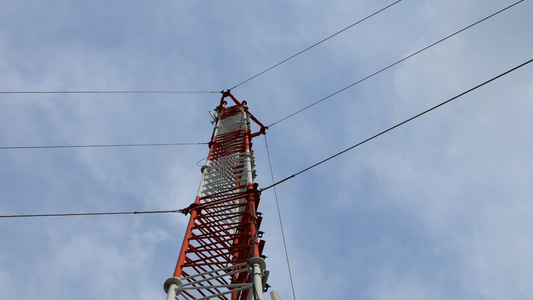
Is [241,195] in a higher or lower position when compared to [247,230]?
higher

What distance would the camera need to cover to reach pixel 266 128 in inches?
785

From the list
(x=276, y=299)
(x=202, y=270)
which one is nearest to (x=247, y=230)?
(x=202, y=270)

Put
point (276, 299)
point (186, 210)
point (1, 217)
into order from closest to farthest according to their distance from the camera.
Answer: point (276, 299)
point (1, 217)
point (186, 210)

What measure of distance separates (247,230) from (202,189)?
2875mm

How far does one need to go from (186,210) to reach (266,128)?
29.1 ft

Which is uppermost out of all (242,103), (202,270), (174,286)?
(242,103)

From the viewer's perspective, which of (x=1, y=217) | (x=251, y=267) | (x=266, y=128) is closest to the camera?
(x=251, y=267)

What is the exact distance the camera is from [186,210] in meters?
11.7

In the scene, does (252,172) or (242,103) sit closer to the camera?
(252,172)

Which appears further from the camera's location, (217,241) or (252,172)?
(252,172)

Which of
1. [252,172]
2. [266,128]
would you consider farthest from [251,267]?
[266,128]

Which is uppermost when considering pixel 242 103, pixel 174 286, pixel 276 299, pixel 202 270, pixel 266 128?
pixel 242 103

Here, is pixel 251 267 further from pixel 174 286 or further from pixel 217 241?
pixel 217 241

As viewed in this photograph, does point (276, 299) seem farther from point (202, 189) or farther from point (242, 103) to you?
point (242, 103)
